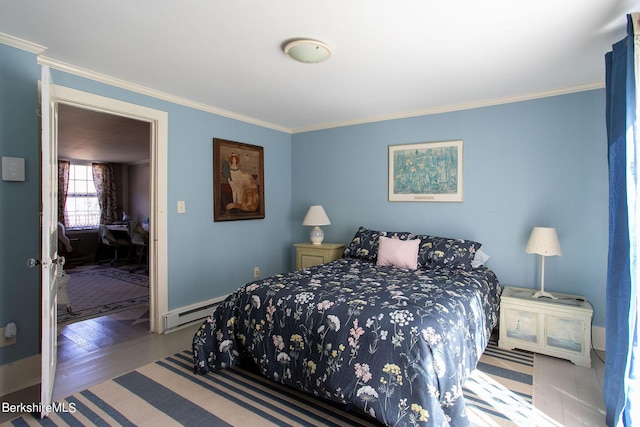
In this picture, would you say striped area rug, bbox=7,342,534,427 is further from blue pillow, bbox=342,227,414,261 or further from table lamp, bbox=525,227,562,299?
blue pillow, bbox=342,227,414,261

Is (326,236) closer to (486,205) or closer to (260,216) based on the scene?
(260,216)

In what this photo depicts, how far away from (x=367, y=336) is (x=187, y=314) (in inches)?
89.0

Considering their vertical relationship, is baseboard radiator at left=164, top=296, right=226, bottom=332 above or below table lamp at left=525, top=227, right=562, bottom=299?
below

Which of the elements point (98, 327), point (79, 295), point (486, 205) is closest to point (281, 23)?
point (486, 205)

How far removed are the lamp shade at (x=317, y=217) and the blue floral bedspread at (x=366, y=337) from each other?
1360mm

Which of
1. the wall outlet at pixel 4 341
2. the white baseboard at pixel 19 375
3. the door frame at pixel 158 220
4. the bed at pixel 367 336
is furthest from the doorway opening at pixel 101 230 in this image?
the bed at pixel 367 336

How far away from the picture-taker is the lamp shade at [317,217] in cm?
415

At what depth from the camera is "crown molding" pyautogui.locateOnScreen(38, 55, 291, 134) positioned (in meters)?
2.50

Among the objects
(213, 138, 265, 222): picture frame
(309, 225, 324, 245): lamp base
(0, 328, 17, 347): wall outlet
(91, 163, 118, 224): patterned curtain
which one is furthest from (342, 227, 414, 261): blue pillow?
(91, 163, 118, 224): patterned curtain

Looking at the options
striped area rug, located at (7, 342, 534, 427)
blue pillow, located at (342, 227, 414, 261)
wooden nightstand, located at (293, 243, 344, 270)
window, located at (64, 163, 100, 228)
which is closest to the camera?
striped area rug, located at (7, 342, 534, 427)

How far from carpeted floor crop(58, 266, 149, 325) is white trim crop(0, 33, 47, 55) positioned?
2.63 metres

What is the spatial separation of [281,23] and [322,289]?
168 centimetres

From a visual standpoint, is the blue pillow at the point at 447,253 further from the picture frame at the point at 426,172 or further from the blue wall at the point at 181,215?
the blue wall at the point at 181,215

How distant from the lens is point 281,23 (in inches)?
76.9
